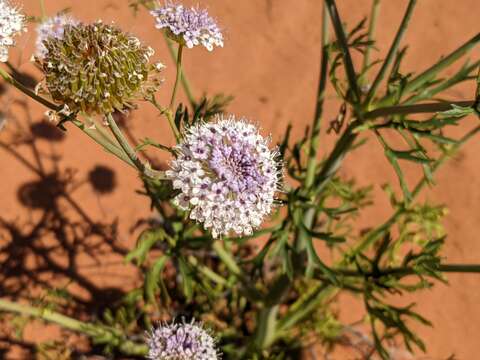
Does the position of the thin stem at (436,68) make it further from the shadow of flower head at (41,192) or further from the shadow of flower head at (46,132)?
the shadow of flower head at (46,132)

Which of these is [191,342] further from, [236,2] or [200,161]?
[236,2]

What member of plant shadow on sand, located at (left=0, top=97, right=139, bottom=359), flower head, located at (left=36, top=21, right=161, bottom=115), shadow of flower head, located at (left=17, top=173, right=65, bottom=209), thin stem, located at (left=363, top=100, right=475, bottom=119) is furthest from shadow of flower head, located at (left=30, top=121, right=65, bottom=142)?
thin stem, located at (left=363, top=100, right=475, bottom=119)

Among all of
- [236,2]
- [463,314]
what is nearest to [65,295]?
[463,314]

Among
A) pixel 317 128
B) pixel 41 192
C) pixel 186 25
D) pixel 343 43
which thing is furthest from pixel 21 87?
pixel 41 192

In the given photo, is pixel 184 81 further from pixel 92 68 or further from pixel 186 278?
pixel 92 68

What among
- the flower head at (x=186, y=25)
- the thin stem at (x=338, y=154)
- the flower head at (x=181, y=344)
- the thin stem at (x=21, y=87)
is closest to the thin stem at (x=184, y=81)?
the flower head at (x=186, y=25)

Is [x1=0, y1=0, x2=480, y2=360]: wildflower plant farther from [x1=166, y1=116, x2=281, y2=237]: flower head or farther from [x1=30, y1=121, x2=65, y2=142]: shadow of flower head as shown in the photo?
[x1=30, y1=121, x2=65, y2=142]: shadow of flower head
